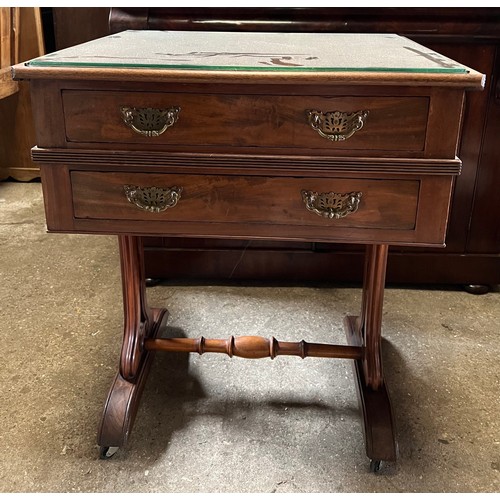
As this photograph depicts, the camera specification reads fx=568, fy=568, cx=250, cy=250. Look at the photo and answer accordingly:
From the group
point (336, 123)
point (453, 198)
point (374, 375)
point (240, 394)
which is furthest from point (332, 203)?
point (453, 198)

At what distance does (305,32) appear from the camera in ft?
5.20

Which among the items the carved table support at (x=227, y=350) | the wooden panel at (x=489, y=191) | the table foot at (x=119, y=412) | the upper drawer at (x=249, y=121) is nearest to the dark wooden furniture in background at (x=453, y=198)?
the wooden panel at (x=489, y=191)

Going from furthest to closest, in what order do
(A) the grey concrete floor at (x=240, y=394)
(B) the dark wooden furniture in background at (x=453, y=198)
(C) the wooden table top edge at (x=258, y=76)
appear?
(B) the dark wooden furniture in background at (x=453, y=198) → (A) the grey concrete floor at (x=240, y=394) → (C) the wooden table top edge at (x=258, y=76)

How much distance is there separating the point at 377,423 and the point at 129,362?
1.90 feet

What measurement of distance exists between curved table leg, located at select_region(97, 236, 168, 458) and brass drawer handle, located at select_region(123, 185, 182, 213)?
276 millimetres

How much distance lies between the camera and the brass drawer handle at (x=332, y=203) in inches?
38.8

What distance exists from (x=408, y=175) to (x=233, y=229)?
0.32m

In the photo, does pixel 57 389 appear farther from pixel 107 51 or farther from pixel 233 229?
pixel 107 51

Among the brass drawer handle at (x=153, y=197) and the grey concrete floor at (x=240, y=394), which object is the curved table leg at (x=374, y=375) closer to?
the grey concrete floor at (x=240, y=394)

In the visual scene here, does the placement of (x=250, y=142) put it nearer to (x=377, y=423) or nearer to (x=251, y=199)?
(x=251, y=199)

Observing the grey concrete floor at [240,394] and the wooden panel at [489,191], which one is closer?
the grey concrete floor at [240,394]

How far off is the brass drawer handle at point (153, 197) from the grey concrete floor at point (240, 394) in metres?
0.56

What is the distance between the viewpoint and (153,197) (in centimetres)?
101

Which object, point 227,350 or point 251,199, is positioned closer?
point 251,199
